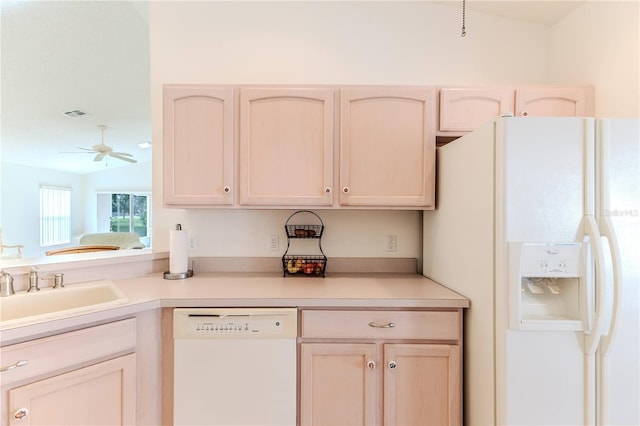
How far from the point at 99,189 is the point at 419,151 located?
8.74 meters

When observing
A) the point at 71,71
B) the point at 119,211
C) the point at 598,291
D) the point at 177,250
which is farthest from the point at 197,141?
the point at 119,211

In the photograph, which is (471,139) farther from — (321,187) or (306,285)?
(306,285)

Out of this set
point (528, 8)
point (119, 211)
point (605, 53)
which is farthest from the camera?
point (119, 211)

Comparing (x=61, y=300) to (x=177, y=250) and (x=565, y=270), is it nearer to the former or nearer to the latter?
(x=177, y=250)

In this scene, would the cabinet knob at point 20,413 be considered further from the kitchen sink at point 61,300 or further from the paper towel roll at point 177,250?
the paper towel roll at point 177,250

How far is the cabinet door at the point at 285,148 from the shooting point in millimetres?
1774

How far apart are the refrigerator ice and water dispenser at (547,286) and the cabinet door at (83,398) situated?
1598 mm

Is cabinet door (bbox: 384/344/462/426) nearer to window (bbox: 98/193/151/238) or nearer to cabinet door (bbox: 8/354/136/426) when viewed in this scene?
cabinet door (bbox: 8/354/136/426)

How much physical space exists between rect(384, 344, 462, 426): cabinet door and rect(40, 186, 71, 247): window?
8.18m

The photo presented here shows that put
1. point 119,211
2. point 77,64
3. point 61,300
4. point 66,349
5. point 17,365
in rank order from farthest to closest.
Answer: point 119,211
point 77,64
point 61,300
point 66,349
point 17,365

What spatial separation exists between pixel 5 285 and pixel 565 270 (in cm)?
237

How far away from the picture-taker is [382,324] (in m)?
1.48

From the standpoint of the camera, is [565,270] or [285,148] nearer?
[565,270]

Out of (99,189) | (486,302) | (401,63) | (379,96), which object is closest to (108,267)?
(379,96)
